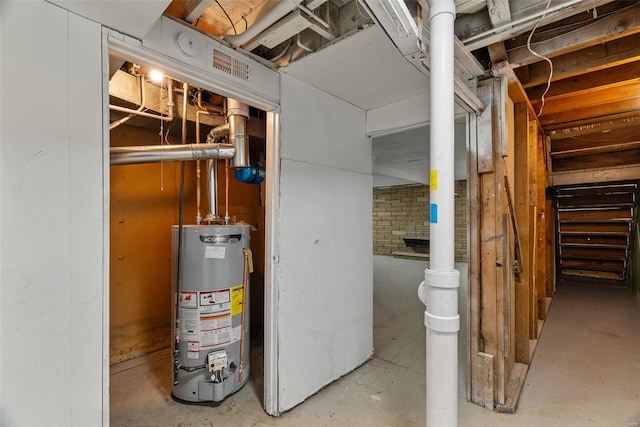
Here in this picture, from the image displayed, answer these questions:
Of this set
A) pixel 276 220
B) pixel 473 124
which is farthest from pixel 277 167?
pixel 473 124

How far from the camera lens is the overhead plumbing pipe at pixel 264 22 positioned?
4.02ft

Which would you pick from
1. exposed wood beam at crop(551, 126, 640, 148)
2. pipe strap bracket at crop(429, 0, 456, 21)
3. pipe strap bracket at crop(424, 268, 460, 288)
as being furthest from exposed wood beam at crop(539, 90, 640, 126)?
pipe strap bracket at crop(424, 268, 460, 288)

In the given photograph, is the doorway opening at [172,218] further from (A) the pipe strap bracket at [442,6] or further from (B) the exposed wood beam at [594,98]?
(B) the exposed wood beam at [594,98]

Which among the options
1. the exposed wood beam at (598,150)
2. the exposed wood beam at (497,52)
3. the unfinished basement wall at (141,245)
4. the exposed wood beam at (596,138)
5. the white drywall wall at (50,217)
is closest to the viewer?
the white drywall wall at (50,217)

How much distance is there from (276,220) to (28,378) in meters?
1.19

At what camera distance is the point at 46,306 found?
976 mm

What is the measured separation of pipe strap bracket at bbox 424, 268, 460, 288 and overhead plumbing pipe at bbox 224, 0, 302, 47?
Answer: 119 cm

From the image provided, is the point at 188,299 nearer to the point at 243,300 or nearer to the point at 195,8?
the point at 243,300

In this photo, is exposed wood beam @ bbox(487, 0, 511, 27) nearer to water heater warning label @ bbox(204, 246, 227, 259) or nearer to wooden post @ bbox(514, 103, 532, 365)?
wooden post @ bbox(514, 103, 532, 365)

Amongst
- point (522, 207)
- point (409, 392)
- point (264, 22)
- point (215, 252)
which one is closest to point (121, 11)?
point (264, 22)

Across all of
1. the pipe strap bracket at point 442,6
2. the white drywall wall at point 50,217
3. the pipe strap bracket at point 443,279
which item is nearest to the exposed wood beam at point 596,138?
the pipe strap bracket at point 442,6

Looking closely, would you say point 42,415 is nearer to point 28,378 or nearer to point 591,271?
point 28,378

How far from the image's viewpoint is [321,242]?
207 centimetres

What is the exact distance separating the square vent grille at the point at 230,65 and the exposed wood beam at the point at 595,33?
1.61 m
